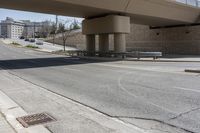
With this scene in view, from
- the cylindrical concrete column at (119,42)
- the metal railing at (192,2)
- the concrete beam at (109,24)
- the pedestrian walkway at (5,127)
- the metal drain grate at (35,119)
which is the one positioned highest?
the metal railing at (192,2)

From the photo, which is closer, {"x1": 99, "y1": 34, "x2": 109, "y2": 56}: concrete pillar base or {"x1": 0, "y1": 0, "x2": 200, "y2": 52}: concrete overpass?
{"x1": 0, "y1": 0, "x2": 200, "y2": 52}: concrete overpass

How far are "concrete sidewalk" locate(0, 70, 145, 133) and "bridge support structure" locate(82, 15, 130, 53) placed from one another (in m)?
24.2

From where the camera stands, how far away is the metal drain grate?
281 inches

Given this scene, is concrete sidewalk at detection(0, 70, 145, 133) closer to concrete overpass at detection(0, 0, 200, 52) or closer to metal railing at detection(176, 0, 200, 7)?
concrete overpass at detection(0, 0, 200, 52)

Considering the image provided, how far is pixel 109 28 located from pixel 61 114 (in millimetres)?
28115

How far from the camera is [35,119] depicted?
24.8 ft

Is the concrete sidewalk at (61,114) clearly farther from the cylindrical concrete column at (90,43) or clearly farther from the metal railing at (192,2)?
the metal railing at (192,2)

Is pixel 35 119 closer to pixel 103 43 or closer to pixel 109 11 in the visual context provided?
pixel 109 11

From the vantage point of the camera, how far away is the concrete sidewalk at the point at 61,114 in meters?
6.50

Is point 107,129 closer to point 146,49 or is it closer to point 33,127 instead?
point 33,127

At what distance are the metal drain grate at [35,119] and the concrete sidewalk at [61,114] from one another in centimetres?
17

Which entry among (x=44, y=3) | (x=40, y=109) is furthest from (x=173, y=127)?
(x=44, y=3)

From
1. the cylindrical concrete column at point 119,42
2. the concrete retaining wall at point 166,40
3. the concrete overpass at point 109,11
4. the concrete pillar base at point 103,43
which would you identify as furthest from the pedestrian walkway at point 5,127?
the concrete retaining wall at point 166,40

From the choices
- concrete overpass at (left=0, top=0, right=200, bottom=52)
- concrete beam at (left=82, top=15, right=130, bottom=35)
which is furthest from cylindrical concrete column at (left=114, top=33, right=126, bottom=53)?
concrete beam at (left=82, top=15, right=130, bottom=35)
